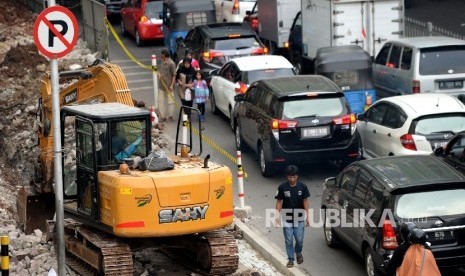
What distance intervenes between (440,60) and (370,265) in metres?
10.7

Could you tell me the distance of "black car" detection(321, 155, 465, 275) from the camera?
52.2 ft

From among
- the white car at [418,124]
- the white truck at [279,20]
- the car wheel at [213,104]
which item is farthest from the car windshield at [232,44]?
the white car at [418,124]

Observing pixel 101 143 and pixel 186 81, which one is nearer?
pixel 101 143

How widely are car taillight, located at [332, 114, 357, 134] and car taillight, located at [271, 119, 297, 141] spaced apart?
0.78 m

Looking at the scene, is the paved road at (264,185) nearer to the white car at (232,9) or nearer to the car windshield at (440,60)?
the white car at (232,9)

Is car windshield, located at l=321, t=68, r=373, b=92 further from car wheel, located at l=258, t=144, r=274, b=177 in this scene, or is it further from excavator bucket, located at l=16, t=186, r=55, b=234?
excavator bucket, located at l=16, t=186, r=55, b=234

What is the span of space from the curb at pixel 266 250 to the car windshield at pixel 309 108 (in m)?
3.14

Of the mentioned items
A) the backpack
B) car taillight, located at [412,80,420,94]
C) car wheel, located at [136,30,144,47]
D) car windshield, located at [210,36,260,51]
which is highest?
car windshield, located at [210,36,260,51]

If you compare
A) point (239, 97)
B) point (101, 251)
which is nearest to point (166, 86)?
point (239, 97)

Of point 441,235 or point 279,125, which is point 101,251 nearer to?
point 441,235

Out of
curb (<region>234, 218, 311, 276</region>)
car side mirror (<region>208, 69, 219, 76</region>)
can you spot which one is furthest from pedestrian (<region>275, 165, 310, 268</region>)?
car side mirror (<region>208, 69, 219, 76</region>)

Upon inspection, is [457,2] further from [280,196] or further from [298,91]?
[280,196]

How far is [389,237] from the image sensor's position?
51.8 ft

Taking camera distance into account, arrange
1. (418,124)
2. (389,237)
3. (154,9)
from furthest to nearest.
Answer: (154,9) < (418,124) < (389,237)
